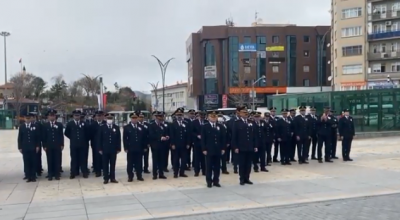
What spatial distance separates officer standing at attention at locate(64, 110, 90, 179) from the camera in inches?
A: 560

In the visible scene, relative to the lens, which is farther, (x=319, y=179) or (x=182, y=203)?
(x=319, y=179)

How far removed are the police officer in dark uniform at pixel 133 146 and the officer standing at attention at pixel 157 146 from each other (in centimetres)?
30

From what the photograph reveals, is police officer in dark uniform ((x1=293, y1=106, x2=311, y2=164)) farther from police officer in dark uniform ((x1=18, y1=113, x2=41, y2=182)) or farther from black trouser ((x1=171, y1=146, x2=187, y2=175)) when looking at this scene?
police officer in dark uniform ((x1=18, y1=113, x2=41, y2=182))

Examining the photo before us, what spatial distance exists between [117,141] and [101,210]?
399 centimetres

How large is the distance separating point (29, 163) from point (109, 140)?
271 cm

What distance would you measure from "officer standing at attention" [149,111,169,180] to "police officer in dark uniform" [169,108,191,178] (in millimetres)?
323

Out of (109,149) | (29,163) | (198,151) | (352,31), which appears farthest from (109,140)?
(352,31)

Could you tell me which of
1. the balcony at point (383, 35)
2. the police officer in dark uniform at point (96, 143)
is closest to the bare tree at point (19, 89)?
the balcony at point (383, 35)

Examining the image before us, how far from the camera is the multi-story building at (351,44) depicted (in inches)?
2500

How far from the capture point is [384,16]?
6212 centimetres

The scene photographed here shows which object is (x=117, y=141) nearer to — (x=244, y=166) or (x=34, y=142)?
(x=34, y=142)

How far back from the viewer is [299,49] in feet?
264

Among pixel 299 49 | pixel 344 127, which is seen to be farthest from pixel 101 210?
pixel 299 49

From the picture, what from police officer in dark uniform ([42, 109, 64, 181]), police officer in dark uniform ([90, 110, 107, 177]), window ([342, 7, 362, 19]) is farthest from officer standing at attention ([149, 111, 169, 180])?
window ([342, 7, 362, 19])
